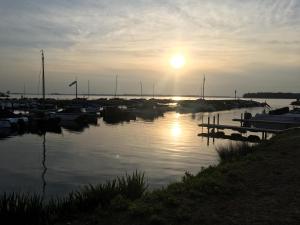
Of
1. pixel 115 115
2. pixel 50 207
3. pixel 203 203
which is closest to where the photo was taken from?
pixel 203 203

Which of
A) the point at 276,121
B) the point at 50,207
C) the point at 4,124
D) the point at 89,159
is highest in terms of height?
the point at 276,121

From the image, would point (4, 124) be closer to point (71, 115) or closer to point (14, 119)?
point (14, 119)

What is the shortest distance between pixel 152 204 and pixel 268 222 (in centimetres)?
266

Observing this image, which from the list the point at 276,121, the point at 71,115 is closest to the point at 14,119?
the point at 71,115

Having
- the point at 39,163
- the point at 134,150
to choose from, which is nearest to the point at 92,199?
the point at 39,163

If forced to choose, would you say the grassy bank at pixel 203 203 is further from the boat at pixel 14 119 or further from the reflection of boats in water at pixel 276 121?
the boat at pixel 14 119

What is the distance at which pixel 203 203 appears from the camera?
1014cm

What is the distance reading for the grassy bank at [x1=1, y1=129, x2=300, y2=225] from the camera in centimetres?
898

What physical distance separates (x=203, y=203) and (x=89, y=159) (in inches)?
760

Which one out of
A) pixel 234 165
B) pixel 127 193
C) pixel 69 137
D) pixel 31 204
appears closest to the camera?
pixel 31 204

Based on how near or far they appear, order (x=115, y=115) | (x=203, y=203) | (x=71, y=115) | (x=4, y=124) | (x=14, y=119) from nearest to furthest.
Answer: (x=203, y=203), (x=4, y=124), (x=14, y=119), (x=71, y=115), (x=115, y=115)

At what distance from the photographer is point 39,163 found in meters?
26.6

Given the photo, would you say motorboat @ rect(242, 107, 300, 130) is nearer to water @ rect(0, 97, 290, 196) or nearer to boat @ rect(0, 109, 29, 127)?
water @ rect(0, 97, 290, 196)

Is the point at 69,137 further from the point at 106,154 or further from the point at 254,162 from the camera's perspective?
the point at 254,162
